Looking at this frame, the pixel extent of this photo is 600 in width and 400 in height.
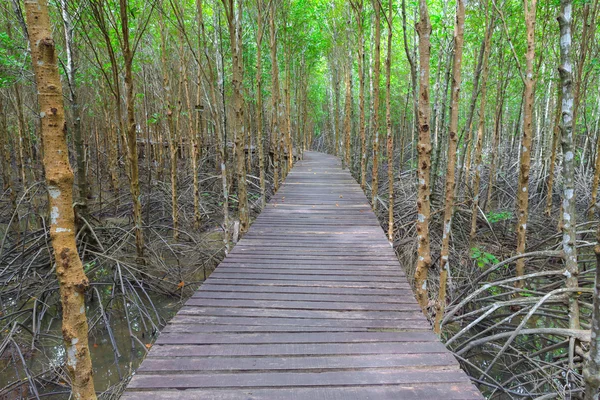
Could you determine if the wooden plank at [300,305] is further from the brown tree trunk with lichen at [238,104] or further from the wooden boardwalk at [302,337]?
the brown tree trunk with lichen at [238,104]

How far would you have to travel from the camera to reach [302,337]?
268 centimetres

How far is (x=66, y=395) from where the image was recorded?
11.1ft

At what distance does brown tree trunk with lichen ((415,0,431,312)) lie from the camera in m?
3.06

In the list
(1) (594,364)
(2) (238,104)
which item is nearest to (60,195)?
(1) (594,364)

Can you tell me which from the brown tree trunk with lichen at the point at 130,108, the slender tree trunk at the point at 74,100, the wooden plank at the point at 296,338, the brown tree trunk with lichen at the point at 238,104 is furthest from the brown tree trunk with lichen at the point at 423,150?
the slender tree trunk at the point at 74,100

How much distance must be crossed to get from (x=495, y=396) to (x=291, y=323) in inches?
97.3

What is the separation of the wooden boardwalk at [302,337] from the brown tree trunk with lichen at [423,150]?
251 millimetres

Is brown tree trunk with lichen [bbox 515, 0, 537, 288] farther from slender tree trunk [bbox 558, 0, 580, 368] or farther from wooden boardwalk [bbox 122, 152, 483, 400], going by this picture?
wooden boardwalk [bbox 122, 152, 483, 400]

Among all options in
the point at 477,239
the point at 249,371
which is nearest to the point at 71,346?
the point at 249,371

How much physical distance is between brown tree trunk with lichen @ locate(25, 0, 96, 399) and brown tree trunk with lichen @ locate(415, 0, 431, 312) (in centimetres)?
267

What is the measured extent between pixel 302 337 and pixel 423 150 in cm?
195

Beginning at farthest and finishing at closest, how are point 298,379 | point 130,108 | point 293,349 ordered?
point 130,108
point 293,349
point 298,379

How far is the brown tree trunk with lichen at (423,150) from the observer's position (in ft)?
10.0

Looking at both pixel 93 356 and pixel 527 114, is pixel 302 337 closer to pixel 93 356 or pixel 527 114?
pixel 93 356
